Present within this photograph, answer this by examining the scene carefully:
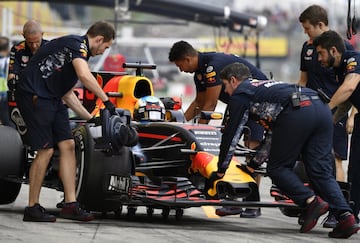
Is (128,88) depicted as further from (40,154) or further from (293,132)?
(293,132)

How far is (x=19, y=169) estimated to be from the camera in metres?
10.4

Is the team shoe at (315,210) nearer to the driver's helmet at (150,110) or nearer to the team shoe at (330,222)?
the team shoe at (330,222)

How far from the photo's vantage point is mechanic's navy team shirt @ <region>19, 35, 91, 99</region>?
945cm

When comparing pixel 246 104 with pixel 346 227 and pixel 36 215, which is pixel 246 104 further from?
pixel 36 215

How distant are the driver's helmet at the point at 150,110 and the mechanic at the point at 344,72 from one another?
180 centimetres

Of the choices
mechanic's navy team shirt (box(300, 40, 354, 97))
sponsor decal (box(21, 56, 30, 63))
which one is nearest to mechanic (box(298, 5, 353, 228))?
mechanic's navy team shirt (box(300, 40, 354, 97))

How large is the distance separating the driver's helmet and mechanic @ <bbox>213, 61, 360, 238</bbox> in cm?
167

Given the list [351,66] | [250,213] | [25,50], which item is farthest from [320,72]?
[25,50]

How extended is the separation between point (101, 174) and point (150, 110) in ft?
4.15

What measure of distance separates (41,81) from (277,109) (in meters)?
2.02

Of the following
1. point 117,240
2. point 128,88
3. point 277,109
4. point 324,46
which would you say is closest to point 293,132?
point 277,109

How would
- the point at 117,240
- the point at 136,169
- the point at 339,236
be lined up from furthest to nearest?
the point at 136,169, the point at 339,236, the point at 117,240

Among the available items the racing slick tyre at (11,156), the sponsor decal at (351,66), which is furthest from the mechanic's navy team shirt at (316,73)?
the racing slick tyre at (11,156)

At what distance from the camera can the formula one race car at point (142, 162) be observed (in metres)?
9.22
